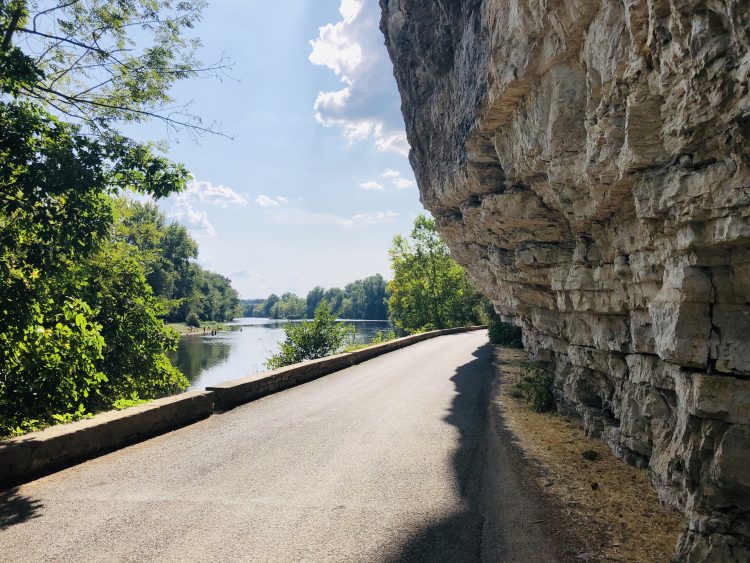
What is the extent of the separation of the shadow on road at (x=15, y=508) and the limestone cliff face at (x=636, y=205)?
5.76 m

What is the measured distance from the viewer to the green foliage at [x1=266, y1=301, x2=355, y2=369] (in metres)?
16.8

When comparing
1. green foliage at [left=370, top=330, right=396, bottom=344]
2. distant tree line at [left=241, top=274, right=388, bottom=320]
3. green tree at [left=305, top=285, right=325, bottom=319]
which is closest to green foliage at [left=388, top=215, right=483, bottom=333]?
green foliage at [left=370, top=330, right=396, bottom=344]

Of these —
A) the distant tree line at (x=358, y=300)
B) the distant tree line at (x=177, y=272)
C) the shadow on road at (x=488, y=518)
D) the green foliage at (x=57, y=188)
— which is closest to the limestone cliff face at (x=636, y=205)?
the shadow on road at (x=488, y=518)

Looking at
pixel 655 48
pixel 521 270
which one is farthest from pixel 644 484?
pixel 521 270

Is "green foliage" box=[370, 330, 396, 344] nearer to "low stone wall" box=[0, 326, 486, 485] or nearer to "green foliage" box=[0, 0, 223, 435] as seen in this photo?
"low stone wall" box=[0, 326, 486, 485]

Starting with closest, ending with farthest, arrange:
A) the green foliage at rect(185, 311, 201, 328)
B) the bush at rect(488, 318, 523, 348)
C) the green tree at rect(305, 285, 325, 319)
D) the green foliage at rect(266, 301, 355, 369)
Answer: the green foliage at rect(266, 301, 355, 369), the bush at rect(488, 318, 523, 348), the green foliage at rect(185, 311, 201, 328), the green tree at rect(305, 285, 325, 319)

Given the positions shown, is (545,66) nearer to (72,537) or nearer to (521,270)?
(521,270)

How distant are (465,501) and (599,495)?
1.56 metres

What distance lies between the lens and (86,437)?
5547 millimetres

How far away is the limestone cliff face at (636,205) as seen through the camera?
3.46 m

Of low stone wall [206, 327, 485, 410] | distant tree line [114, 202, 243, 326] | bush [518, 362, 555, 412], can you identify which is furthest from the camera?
distant tree line [114, 202, 243, 326]

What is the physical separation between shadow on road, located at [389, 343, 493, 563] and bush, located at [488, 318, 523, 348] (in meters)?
12.1

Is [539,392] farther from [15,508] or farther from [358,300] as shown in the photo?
[358,300]

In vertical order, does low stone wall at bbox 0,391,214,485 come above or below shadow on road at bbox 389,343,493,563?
above
